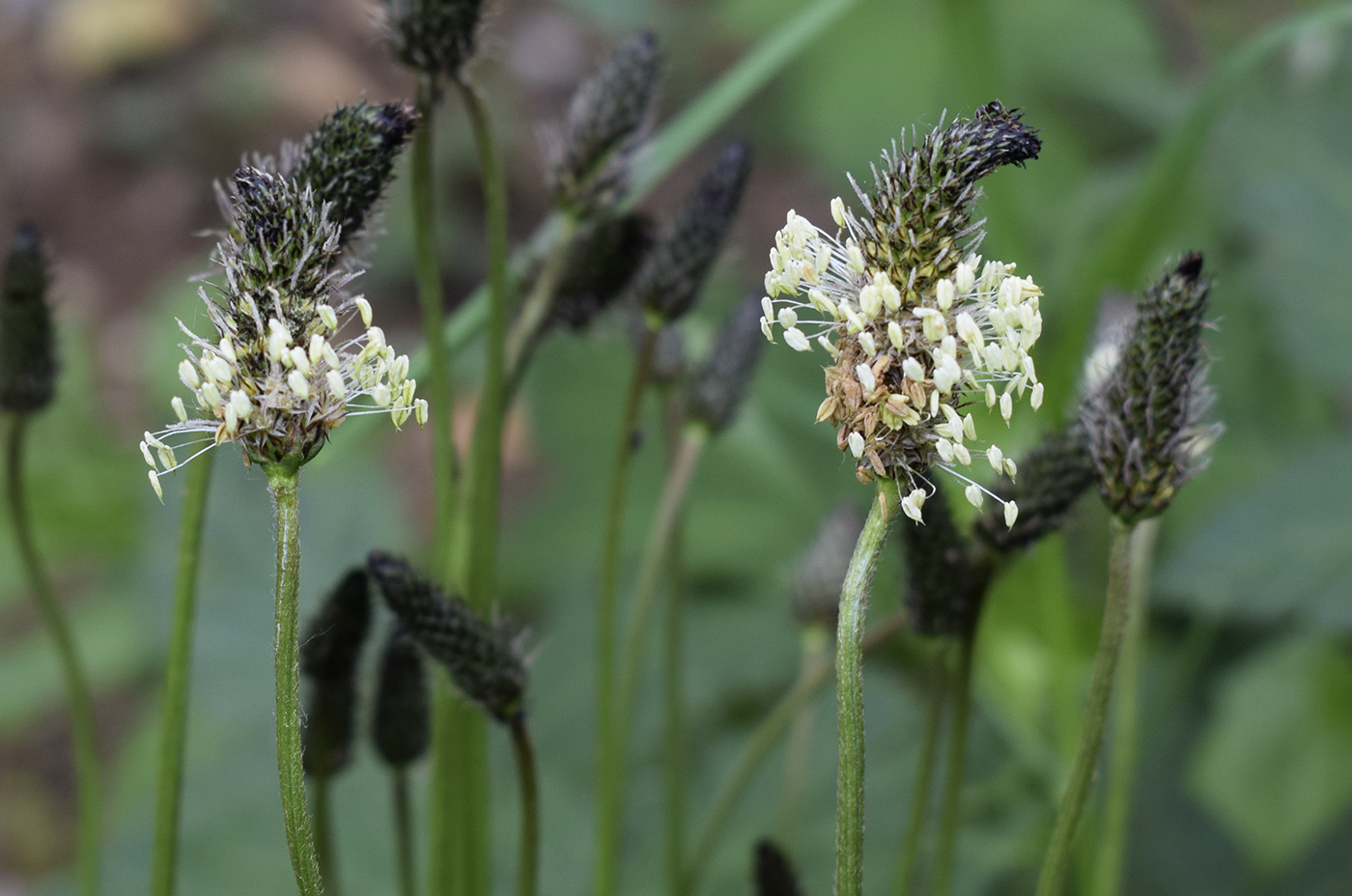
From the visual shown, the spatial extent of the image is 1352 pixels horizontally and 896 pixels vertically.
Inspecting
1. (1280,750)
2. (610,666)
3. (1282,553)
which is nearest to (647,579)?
(610,666)

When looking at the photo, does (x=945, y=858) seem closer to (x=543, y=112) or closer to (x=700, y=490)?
(x=700, y=490)

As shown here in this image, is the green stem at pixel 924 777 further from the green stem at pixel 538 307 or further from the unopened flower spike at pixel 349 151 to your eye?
the unopened flower spike at pixel 349 151

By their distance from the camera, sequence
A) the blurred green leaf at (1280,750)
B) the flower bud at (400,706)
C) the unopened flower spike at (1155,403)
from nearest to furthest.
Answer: the unopened flower spike at (1155,403) < the flower bud at (400,706) < the blurred green leaf at (1280,750)

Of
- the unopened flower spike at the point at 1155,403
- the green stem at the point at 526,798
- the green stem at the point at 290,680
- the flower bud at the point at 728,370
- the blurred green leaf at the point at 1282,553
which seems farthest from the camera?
the blurred green leaf at the point at 1282,553

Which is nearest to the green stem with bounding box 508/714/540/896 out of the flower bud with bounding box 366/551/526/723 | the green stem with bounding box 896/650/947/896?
the flower bud with bounding box 366/551/526/723

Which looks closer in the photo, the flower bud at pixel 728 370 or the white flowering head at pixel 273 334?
the white flowering head at pixel 273 334

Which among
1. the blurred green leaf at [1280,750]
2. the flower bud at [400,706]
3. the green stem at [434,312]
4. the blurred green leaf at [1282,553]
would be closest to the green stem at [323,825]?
the flower bud at [400,706]

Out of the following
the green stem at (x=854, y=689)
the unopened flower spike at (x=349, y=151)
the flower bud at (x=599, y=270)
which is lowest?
the green stem at (x=854, y=689)

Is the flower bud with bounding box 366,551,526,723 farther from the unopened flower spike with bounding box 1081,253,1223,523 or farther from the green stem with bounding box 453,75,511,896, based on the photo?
the unopened flower spike with bounding box 1081,253,1223,523
